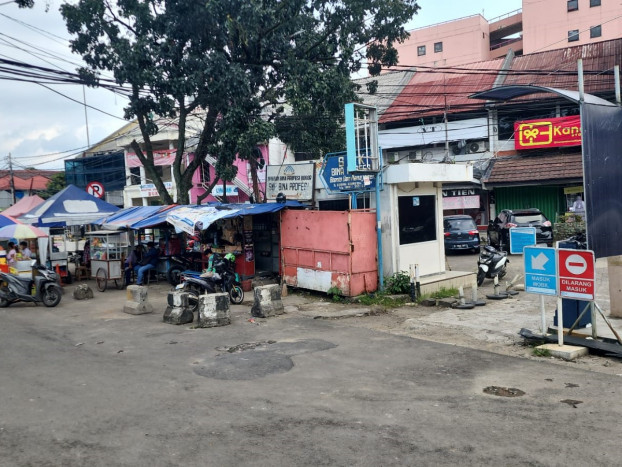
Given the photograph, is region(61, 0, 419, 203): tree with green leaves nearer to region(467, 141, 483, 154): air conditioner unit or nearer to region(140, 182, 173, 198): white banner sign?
region(467, 141, 483, 154): air conditioner unit

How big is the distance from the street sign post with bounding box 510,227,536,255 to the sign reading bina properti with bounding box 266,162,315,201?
8.42 metres

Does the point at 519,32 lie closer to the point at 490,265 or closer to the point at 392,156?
the point at 392,156

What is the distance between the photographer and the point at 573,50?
29078 millimetres

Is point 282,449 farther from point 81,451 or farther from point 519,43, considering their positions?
point 519,43

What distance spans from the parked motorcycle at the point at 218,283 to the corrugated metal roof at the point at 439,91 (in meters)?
18.1

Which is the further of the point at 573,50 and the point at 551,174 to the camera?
the point at 573,50

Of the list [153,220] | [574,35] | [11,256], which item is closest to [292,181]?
[153,220]

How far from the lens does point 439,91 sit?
101ft

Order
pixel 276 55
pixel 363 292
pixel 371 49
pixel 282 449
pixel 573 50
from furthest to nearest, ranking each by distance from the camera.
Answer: pixel 573 50
pixel 371 49
pixel 276 55
pixel 363 292
pixel 282 449

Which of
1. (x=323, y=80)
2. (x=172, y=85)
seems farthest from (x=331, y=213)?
(x=172, y=85)

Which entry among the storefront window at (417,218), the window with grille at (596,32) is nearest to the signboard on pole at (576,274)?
the storefront window at (417,218)

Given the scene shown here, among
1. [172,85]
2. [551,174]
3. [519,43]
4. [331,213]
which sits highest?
[519,43]

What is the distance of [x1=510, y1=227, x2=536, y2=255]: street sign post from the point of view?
1889cm

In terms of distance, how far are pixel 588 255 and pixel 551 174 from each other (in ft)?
60.1
